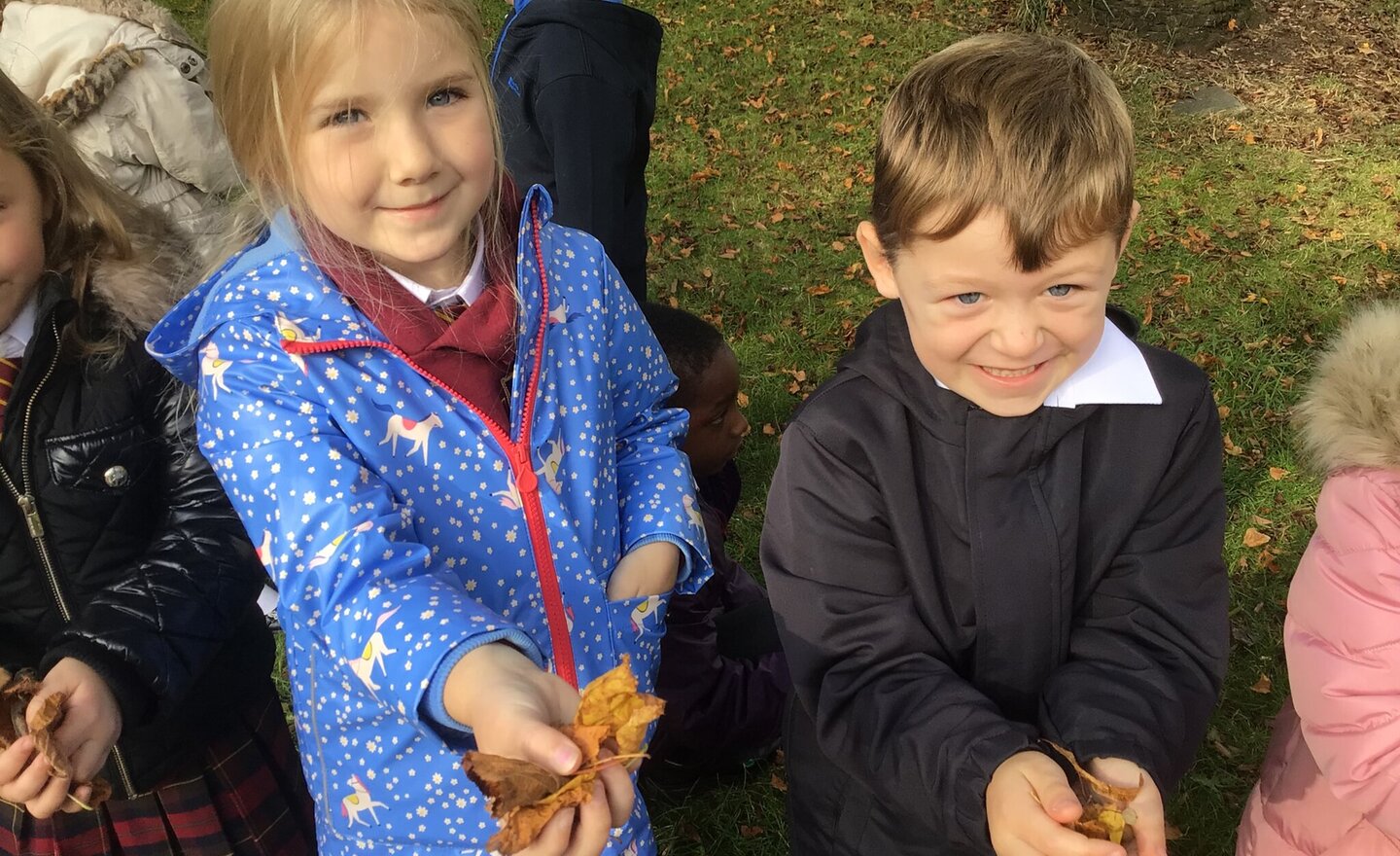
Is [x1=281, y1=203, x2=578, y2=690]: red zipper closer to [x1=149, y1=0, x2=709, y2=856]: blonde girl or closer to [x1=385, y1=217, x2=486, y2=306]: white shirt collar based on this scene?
[x1=149, y1=0, x2=709, y2=856]: blonde girl

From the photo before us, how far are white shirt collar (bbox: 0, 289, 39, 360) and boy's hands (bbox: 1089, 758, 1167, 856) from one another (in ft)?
6.93

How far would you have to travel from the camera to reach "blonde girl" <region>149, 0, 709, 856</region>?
1718 mm

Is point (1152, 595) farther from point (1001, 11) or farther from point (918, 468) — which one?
point (1001, 11)

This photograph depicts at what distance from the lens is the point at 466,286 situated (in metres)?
2.05

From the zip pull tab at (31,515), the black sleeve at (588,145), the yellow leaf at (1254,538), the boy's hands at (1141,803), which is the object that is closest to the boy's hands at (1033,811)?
the boy's hands at (1141,803)

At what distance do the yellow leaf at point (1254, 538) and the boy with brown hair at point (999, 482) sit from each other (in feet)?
9.21

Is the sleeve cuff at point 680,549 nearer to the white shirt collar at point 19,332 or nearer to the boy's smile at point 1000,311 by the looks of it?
the boy's smile at point 1000,311

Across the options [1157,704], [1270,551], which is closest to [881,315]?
[1157,704]

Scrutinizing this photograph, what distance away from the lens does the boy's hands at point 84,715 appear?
6.08 ft

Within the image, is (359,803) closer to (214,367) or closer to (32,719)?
(32,719)

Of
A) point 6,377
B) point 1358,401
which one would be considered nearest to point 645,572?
point 6,377

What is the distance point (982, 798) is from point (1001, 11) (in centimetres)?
1103

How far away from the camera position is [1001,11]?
1115cm

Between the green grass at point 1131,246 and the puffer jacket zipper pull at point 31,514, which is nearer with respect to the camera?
the puffer jacket zipper pull at point 31,514
